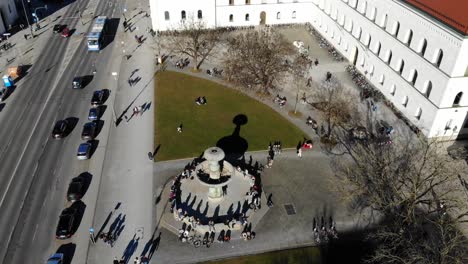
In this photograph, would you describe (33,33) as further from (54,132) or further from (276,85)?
(276,85)

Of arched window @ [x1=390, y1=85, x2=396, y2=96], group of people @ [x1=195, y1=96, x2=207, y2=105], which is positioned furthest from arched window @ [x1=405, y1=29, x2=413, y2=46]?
group of people @ [x1=195, y1=96, x2=207, y2=105]

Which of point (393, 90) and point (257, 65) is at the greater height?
point (257, 65)

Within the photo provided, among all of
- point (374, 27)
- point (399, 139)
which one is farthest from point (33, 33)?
point (399, 139)

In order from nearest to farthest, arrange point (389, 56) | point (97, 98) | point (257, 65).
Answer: point (97, 98)
point (389, 56)
point (257, 65)

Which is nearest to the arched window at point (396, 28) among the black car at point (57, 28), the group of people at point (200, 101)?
the group of people at point (200, 101)

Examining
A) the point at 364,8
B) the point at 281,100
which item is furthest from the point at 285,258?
the point at 364,8

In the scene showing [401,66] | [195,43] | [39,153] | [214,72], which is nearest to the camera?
Answer: [39,153]

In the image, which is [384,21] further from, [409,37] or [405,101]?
[405,101]
